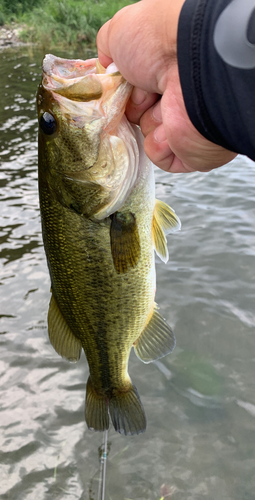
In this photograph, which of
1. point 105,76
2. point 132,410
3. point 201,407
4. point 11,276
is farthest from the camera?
point 11,276

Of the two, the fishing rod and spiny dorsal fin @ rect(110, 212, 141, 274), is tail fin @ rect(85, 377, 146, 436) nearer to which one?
the fishing rod

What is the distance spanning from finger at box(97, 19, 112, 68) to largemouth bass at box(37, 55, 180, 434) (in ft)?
0.16

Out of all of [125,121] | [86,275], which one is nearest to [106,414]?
[86,275]

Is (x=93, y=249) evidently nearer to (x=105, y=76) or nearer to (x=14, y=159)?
(x=105, y=76)

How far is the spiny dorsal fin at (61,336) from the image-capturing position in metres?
2.29

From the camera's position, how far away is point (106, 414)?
8.13ft

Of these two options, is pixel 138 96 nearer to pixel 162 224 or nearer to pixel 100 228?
pixel 100 228

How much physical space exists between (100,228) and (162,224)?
390 millimetres

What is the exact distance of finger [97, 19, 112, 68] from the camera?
4.87 ft

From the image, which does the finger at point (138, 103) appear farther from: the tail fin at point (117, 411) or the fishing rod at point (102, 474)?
the fishing rod at point (102, 474)

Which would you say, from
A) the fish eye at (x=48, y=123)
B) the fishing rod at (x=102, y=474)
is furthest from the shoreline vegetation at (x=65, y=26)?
the fishing rod at (x=102, y=474)

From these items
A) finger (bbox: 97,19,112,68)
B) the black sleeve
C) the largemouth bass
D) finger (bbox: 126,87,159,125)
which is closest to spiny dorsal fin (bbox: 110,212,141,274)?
the largemouth bass

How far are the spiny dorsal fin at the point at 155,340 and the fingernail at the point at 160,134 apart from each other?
1179 millimetres

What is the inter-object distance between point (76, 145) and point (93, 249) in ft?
1.70
